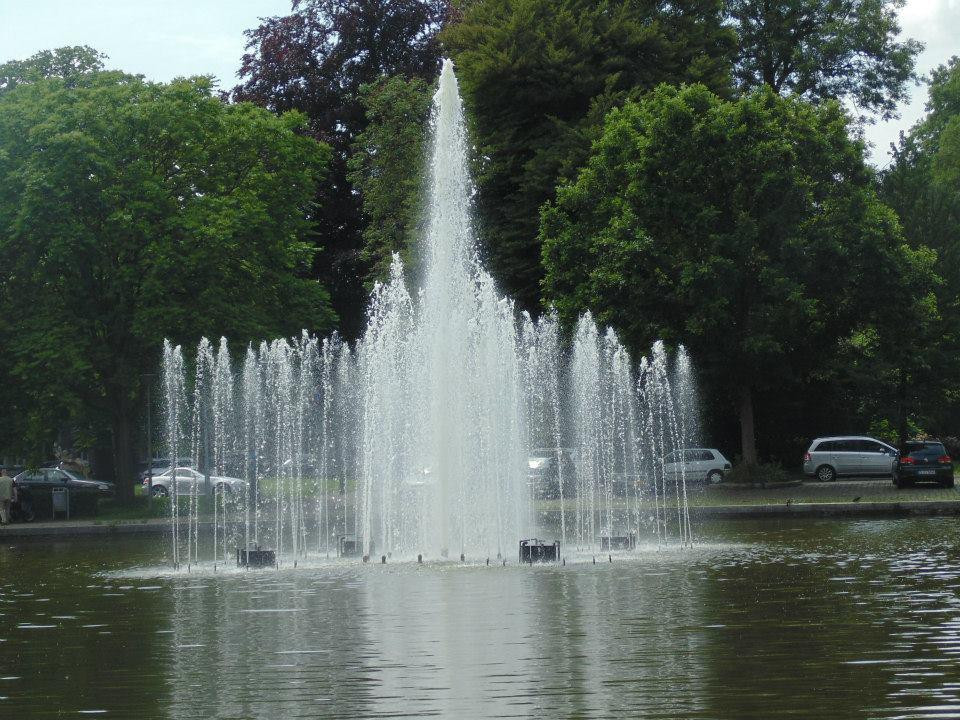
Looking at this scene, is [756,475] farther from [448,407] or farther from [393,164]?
[448,407]

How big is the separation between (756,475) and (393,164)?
18850 mm

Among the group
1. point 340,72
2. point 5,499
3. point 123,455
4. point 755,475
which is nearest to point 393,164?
point 340,72

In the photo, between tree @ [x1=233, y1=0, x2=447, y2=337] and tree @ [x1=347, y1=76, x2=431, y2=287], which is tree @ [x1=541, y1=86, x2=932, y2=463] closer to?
tree @ [x1=347, y1=76, x2=431, y2=287]

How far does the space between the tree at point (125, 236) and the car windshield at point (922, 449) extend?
62.0ft

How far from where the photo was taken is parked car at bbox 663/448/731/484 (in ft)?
174

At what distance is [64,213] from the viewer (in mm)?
41625

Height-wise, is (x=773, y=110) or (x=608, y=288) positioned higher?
(x=773, y=110)

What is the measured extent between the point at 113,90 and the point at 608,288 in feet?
54.0

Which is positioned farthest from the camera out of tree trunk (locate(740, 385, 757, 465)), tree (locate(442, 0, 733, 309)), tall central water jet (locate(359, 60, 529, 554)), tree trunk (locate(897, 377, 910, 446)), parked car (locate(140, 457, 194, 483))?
parked car (locate(140, 457, 194, 483))

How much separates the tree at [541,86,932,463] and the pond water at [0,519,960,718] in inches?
874

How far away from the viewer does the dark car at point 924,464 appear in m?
43.8

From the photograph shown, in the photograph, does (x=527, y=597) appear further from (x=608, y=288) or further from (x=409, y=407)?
(x=608, y=288)

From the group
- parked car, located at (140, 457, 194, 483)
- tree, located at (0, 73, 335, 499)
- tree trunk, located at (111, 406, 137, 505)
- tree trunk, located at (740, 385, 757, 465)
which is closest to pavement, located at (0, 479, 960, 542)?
tree trunk, located at (740, 385, 757, 465)

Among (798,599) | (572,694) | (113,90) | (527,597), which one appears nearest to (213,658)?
(572,694)
